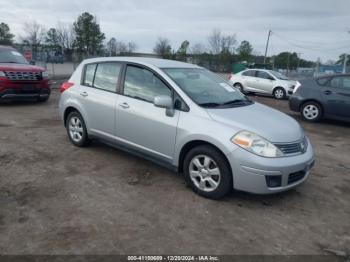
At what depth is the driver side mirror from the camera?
13.5 feet

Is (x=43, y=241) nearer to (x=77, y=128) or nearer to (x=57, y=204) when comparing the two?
(x=57, y=204)

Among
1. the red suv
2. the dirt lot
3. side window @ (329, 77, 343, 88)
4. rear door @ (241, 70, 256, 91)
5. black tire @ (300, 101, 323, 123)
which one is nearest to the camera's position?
the dirt lot

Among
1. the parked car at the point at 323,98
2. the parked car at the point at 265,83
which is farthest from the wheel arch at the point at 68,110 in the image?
the parked car at the point at 265,83

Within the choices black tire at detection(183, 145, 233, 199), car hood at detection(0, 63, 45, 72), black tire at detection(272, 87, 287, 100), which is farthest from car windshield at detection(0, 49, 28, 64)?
black tire at detection(272, 87, 287, 100)

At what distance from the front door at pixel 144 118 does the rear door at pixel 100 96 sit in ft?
0.63

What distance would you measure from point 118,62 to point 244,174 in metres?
2.70

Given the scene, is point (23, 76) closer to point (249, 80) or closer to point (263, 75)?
point (249, 80)

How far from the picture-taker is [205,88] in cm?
466

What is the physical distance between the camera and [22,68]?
9.44 metres

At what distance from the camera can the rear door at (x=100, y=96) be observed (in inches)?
197

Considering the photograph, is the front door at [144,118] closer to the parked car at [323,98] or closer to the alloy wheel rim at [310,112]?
the parked car at [323,98]

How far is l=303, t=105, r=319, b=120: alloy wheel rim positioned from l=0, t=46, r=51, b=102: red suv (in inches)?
312

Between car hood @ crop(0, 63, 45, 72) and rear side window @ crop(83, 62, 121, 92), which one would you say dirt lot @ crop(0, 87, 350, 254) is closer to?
rear side window @ crop(83, 62, 121, 92)

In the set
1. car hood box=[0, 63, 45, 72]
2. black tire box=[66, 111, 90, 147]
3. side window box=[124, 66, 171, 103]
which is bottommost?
black tire box=[66, 111, 90, 147]
